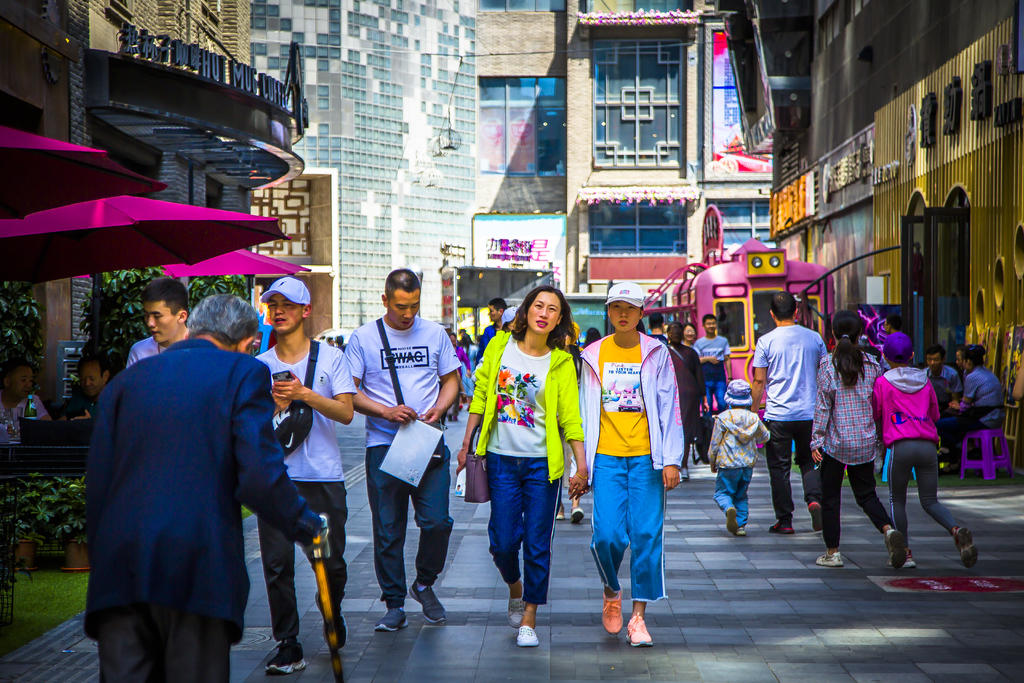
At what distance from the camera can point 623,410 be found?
6.44m

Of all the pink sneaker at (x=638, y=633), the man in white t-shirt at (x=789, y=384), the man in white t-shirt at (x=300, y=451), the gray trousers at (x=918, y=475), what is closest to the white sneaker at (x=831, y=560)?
the gray trousers at (x=918, y=475)

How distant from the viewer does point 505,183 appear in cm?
5012

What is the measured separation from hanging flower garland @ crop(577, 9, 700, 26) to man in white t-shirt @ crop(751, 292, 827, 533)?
39853 mm

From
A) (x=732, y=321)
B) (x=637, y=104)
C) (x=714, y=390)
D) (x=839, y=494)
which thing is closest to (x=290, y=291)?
(x=839, y=494)

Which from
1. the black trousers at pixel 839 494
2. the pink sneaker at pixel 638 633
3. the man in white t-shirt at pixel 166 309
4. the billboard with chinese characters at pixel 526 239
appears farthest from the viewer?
the billboard with chinese characters at pixel 526 239

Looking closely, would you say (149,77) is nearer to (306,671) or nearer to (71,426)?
(71,426)

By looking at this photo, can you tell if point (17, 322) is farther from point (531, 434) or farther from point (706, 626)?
point (706, 626)

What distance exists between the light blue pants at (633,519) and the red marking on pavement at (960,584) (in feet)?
7.45

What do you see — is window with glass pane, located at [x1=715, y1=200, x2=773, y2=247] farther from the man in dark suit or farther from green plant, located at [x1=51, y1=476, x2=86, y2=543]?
the man in dark suit

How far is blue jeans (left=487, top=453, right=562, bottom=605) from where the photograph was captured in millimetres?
6379

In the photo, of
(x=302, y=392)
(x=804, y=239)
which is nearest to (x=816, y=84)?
(x=804, y=239)

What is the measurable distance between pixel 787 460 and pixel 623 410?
395 cm

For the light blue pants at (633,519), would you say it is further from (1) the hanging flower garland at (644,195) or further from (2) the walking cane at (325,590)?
(1) the hanging flower garland at (644,195)

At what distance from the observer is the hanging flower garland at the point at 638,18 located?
47438 millimetres
